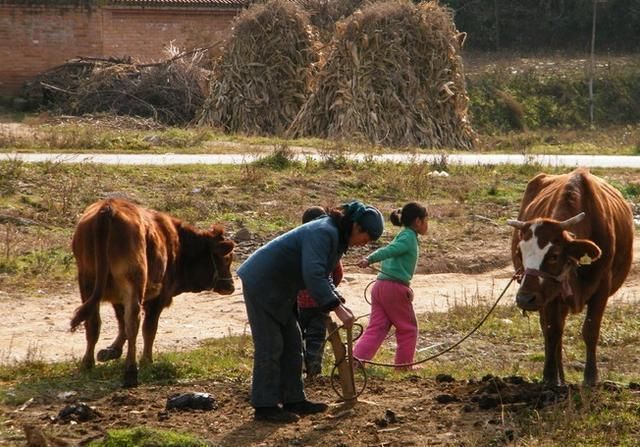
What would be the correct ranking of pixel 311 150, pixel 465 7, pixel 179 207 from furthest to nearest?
pixel 465 7 < pixel 311 150 < pixel 179 207

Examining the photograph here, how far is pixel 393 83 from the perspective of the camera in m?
32.7

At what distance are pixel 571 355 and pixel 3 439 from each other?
5982 mm

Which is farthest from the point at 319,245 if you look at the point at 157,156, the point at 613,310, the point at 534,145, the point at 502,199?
the point at 534,145

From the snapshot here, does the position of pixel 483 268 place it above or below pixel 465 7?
below

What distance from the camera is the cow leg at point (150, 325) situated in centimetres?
1118

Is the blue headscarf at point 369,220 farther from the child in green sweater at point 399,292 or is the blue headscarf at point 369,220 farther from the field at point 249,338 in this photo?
the child in green sweater at point 399,292

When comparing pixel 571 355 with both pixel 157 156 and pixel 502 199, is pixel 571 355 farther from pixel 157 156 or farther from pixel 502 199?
pixel 157 156

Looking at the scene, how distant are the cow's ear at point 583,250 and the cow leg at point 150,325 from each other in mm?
3766

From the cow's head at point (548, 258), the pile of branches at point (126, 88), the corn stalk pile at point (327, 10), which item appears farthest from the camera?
the corn stalk pile at point (327, 10)

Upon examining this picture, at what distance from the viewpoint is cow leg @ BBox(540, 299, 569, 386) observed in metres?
10.3

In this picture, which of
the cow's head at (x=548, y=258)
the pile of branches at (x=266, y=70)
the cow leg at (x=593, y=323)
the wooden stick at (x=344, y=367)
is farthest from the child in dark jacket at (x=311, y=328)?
the pile of branches at (x=266, y=70)

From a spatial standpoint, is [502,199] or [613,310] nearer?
[613,310]

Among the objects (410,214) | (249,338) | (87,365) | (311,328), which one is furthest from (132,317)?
(410,214)

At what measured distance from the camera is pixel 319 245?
Result: 29.2 ft
